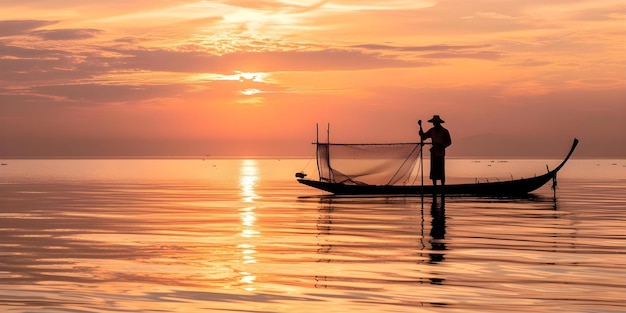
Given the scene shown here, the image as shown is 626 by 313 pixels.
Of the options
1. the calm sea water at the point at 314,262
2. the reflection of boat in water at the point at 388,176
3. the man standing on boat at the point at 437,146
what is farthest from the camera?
the reflection of boat in water at the point at 388,176

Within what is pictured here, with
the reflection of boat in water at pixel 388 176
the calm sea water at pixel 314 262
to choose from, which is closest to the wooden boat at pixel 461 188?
the reflection of boat in water at pixel 388 176

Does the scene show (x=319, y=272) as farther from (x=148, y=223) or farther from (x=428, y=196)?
(x=428, y=196)

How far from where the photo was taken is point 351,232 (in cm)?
2453

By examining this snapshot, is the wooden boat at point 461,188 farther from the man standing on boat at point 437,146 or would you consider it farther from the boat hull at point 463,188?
the man standing on boat at point 437,146

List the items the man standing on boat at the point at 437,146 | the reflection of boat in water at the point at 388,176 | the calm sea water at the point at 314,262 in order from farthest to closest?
the reflection of boat in water at the point at 388,176
the man standing on boat at the point at 437,146
the calm sea water at the point at 314,262

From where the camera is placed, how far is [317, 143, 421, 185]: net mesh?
45.4 metres

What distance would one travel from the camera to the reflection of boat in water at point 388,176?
4556 centimetres

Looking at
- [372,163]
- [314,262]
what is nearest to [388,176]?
[372,163]

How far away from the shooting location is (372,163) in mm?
45844

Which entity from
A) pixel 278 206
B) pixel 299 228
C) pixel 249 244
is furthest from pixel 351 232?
pixel 278 206

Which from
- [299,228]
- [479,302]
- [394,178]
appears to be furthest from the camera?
[394,178]

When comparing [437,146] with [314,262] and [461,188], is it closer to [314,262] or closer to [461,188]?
[461,188]

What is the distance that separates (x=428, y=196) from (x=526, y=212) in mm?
14642

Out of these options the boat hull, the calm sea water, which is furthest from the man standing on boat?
the boat hull
